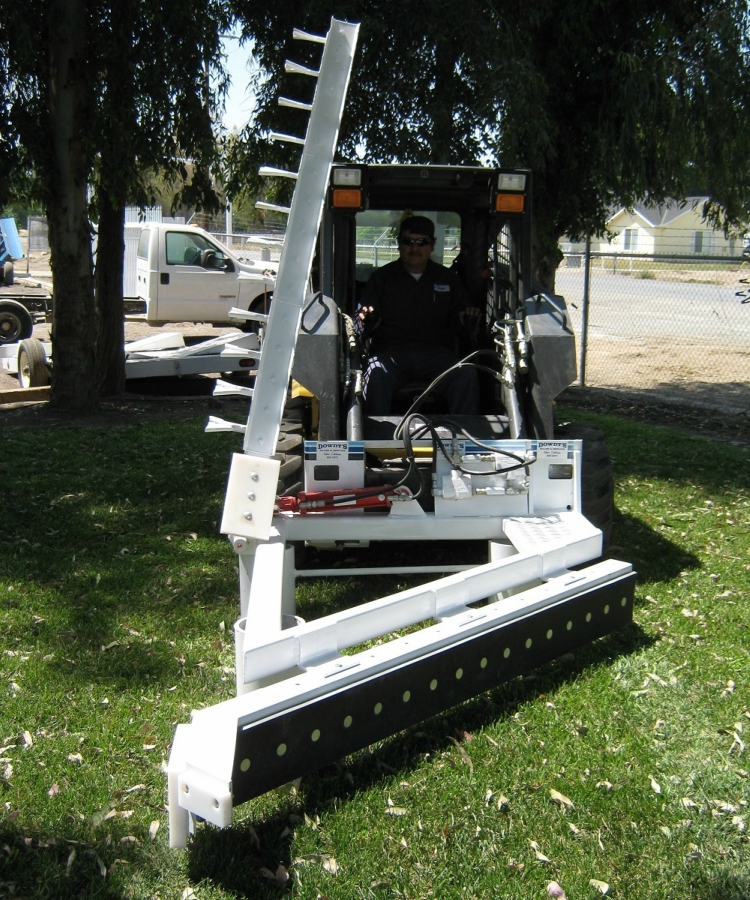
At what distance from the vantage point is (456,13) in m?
8.38

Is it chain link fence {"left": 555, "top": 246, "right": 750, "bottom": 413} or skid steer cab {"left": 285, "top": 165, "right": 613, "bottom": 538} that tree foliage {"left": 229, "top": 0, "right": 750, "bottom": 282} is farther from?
skid steer cab {"left": 285, "top": 165, "right": 613, "bottom": 538}

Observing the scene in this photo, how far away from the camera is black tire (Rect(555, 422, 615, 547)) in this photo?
5379mm

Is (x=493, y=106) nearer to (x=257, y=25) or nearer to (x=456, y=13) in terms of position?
(x=456, y=13)

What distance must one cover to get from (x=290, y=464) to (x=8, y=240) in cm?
2008

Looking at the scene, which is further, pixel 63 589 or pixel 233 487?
pixel 63 589

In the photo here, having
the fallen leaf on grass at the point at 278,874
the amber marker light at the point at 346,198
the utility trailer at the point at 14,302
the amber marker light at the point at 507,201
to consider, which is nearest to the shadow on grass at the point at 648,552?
the amber marker light at the point at 507,201

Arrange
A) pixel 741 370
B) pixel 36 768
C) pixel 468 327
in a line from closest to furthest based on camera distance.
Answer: pixel 36 768
pixel 468 327
pixel 741 370

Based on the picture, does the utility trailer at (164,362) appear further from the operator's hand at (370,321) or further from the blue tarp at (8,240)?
the blue tarp at (8,240)

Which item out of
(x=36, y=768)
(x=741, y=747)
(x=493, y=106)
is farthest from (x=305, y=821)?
(x=493, y=106)

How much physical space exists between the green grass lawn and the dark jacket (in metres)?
1.69

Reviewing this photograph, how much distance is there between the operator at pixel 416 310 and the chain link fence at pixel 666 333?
3.53 meters

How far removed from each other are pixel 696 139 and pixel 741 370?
197 inches

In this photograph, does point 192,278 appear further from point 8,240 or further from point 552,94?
point 552,94

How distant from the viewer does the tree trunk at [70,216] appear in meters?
9.04
